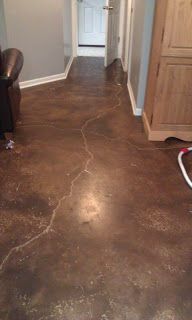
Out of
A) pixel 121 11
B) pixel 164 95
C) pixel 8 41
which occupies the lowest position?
pixel 164 95

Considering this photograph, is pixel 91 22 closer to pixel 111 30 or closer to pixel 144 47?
pixel 111 30

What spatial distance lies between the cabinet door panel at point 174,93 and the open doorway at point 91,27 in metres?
4.20

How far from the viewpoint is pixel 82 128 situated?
9.66 ft

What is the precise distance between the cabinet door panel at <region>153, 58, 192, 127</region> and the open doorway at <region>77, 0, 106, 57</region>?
4.20 metres

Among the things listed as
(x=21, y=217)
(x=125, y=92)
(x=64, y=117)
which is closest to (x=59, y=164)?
(x=21, y=217)

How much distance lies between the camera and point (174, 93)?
8.02 feet

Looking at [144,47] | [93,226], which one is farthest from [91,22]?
[93,226]

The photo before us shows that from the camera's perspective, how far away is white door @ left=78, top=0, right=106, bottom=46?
20.6 ft

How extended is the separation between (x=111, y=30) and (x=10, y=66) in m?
3.27

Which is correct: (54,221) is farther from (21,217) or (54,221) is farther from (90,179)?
(90,179)

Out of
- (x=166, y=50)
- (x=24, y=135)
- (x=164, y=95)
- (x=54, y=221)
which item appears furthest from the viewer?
(x=24, y=135)

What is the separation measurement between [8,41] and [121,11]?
9.54 feet

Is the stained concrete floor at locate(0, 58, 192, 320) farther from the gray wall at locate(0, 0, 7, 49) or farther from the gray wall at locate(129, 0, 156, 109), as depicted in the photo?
the gray wall at locate(0, 0, 7, 49)

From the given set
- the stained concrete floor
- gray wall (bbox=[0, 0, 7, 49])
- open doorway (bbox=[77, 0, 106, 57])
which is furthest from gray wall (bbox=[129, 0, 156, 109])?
open doorway (bbox=[77, 0, 106, 57])
